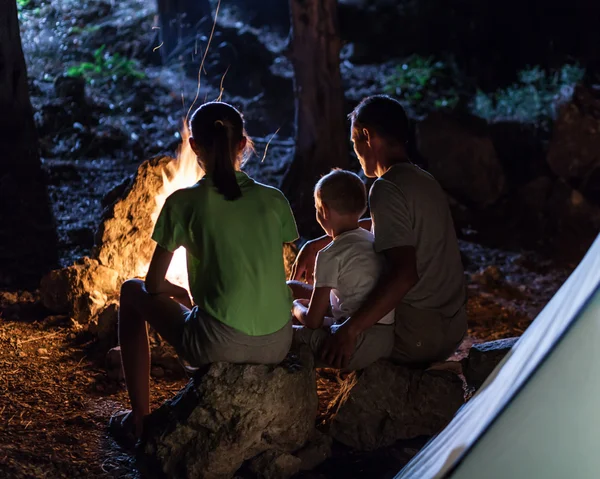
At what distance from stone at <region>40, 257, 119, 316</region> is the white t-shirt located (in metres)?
2.16

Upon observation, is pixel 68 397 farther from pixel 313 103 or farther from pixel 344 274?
pixel 313 103

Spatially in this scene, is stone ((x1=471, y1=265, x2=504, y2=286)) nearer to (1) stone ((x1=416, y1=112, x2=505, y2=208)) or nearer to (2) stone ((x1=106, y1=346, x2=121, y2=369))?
(1) stone ((x1=416, y1=112, x2=505, y2=208))

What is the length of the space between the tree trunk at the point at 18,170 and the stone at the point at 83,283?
67.3 inches

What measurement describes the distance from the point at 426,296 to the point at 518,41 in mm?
10888

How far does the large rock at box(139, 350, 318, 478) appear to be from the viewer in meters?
3.01

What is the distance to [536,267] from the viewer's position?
7.60 meters

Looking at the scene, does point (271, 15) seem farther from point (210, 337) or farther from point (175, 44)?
point (210, 337)

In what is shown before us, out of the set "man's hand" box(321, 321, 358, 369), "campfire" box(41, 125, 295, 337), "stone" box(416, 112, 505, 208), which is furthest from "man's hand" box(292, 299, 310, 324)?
"stone" box(416, 112, 505, 208)

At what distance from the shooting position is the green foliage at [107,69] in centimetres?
1252

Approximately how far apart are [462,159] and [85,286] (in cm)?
541

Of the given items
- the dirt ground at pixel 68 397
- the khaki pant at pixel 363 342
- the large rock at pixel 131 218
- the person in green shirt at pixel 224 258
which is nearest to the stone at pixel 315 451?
the dirt ground at pixel 68 397

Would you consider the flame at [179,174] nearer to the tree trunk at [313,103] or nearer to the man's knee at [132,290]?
the man's knee at [132,290]

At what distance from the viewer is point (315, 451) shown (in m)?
3.25

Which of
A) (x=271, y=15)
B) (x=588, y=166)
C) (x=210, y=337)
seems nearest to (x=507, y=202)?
(x=588, y=166)
